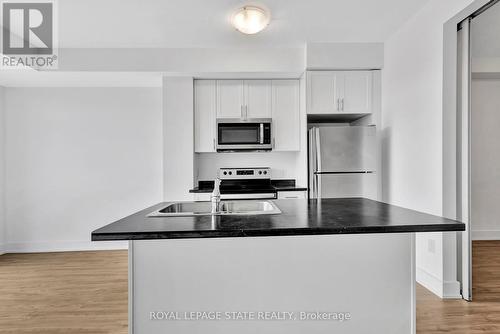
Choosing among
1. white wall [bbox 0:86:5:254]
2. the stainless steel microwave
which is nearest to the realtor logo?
white wall [bbox 0:86:5:254]

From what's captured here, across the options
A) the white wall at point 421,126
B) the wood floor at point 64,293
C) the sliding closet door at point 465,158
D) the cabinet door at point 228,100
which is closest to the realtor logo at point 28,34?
the cabinet door at point 228,100

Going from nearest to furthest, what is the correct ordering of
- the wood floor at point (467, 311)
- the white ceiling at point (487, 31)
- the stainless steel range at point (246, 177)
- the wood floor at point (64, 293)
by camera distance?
the wood floor at point (467, 311) < the wood floor at point (64, 293) < the white ceiling at point (487, 31) < the stainless steel range at point (246, 177)

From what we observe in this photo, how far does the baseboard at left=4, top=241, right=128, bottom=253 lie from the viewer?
13.8ft

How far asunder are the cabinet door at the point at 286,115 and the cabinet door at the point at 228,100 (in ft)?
1.50

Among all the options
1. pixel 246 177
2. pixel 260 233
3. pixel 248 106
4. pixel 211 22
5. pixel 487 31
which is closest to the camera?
pixel 260 233

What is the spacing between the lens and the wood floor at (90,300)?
7.32 ft

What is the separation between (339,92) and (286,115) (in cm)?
69

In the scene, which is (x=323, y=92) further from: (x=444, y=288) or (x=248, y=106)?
(x=444, y=288)

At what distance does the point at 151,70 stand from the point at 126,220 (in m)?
2.51

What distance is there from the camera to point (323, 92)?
3682 mm

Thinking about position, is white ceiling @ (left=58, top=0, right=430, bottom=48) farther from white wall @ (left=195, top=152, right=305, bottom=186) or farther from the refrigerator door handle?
white wall @ (left=195, top=152, right=305, bottom=186)

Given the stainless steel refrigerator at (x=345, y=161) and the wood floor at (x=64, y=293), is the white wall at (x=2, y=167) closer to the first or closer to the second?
the wood floor at (x=64, y=293)

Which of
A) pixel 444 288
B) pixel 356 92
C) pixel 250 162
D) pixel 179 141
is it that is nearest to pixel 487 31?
pixel 356 92

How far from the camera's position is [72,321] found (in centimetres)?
233
